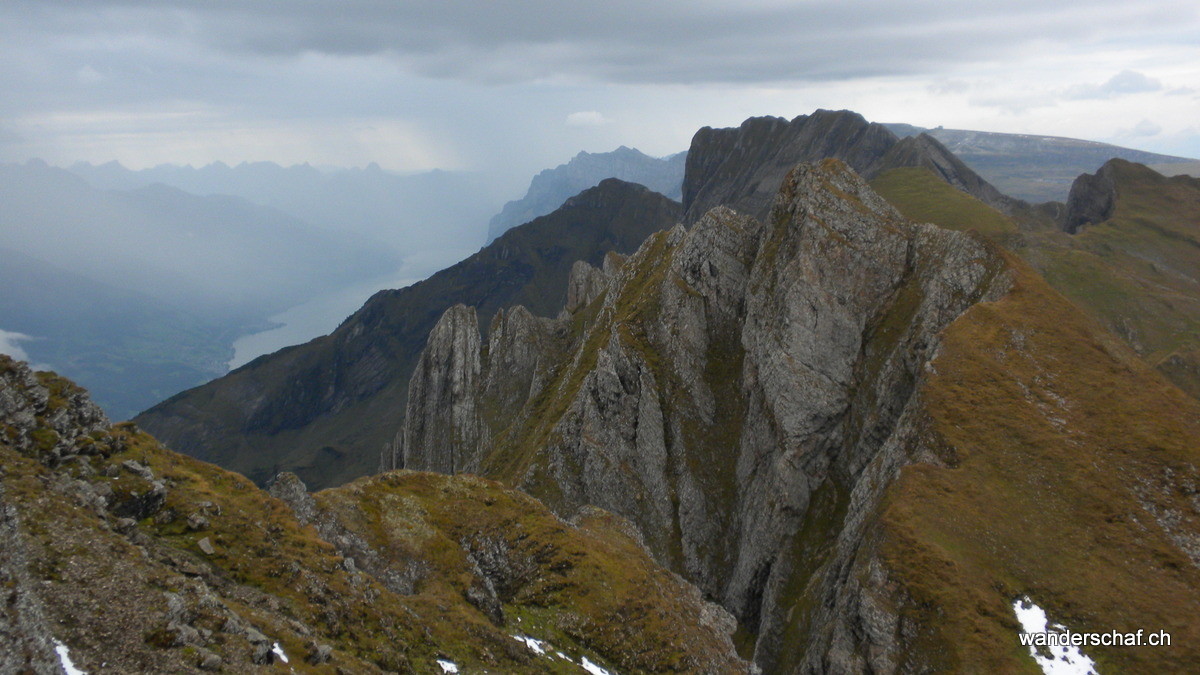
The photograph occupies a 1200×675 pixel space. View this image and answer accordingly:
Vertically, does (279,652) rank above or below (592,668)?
above

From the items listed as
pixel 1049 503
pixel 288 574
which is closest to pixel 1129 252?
pixel 1049 503

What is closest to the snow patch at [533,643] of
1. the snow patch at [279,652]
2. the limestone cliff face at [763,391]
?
the snow patch at [279,652]

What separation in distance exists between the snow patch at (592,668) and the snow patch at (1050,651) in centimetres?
2746

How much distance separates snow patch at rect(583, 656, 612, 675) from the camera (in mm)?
40253

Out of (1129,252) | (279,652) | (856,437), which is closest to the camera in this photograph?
(279,652)

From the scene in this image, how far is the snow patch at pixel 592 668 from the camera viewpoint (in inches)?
1585

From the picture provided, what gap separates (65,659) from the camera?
1925 centimetres

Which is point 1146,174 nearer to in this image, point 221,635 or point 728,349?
point 728,349

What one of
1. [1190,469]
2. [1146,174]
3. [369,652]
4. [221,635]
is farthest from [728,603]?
[1146,174]

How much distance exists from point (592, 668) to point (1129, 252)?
6705 inches

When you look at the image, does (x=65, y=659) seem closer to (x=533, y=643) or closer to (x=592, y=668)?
(x=533, y=643)

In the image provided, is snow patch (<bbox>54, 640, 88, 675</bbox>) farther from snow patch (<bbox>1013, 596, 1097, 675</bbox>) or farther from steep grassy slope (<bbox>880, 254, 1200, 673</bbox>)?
snow patch (<bbox>1013, 596, 1097, 675</bbox>)

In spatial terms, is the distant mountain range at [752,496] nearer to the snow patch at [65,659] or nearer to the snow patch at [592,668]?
the snow patch at [65,659]

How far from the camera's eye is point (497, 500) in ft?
179
